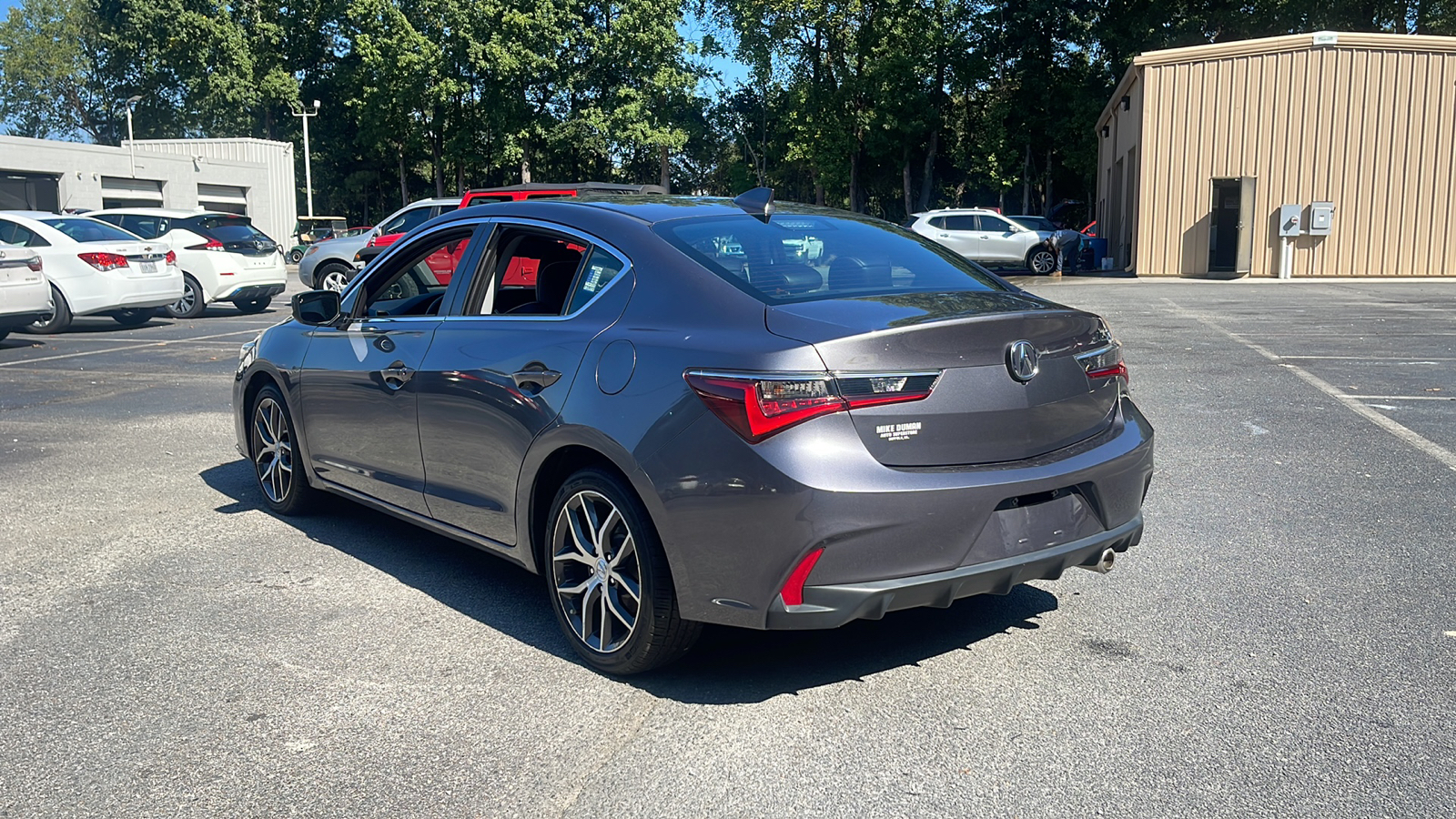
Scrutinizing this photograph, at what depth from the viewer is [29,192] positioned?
125ft

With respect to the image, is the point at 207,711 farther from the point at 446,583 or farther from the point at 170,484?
the point at 170,484

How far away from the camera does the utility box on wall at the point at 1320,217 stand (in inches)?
1029

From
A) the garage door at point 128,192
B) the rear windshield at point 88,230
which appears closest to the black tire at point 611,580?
the rear windshield at point 88,230

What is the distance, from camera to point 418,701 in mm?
3697

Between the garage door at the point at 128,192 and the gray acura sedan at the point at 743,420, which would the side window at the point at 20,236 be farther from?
the garage door at the point at 128,192

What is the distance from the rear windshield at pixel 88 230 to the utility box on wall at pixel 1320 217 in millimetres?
23299

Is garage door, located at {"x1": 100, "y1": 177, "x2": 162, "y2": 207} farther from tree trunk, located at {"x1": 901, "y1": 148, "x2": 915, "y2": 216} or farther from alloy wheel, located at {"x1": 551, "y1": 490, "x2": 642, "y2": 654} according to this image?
alloy wheel, located at {"x1": 551, "y1": 490, "x2": 642, "y2": 654}

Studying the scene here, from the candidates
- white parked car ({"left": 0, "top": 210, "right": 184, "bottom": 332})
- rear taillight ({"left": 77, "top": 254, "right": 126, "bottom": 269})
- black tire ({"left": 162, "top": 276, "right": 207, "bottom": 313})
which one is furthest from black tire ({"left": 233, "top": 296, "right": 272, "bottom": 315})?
rear taillight ({"left": 77, "top": 254, "right": 126, "bottom": 269})

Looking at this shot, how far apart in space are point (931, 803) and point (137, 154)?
148 ft

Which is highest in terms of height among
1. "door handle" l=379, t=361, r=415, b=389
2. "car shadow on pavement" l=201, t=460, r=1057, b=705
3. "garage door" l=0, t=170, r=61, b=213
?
"garage door" l=0, t=170, r=61, b=213

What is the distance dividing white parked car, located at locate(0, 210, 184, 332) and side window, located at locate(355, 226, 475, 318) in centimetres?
1169

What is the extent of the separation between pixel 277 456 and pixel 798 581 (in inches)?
144

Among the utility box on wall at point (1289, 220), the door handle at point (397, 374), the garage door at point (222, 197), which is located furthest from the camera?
the garage door at point (222, 197)

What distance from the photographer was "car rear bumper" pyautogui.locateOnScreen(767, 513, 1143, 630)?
3.37 metres
